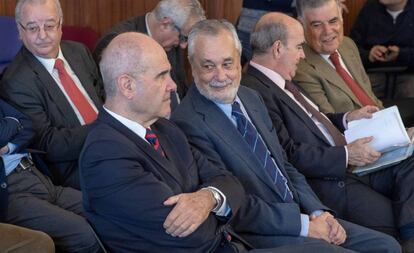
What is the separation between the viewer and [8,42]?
11.7 feet

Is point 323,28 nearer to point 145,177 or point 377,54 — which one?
point 377,54

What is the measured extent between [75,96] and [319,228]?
1185 mm

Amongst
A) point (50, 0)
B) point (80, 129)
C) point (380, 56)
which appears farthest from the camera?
point (380, 56)

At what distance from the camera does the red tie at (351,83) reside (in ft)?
12.1

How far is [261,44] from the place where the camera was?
312 centimetres

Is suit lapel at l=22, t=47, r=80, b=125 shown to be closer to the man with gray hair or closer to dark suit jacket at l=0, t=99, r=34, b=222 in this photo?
dark suit jacket at l=0, t=99, r=34, b=222

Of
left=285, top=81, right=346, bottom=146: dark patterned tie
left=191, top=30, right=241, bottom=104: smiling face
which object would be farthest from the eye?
left=285, top=81, right=346, bottom=146: dark patterned tie

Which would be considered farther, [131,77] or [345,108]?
[345,108]

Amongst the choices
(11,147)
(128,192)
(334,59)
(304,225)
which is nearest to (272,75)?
(334,59)

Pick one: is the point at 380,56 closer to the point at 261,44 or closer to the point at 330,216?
the point at 261,44

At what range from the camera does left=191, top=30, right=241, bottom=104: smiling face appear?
8.54 feet

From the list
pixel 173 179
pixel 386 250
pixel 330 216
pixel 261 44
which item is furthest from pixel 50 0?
pixel 386 250

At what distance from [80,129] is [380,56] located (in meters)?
2.53

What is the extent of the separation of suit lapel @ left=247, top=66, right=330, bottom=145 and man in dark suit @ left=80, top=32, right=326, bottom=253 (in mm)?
823
